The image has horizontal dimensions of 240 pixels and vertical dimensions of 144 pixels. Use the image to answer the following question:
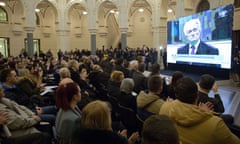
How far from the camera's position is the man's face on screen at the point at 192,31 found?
10.6 metres

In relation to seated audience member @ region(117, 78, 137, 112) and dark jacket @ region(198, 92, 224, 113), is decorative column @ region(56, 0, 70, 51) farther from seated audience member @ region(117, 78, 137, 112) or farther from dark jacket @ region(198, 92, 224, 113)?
dark jacket @ region(198, 92, 224, 113)

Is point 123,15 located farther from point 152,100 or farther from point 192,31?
point 152,100

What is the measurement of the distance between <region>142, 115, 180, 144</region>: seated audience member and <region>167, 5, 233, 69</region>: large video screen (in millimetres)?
8339

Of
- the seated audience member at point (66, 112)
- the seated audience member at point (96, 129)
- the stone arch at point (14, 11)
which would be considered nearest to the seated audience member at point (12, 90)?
the seated audience member at point (66, 112)

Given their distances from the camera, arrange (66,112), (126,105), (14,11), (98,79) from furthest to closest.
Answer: (14,11)
(98,79)
(126,105)
(66,112)

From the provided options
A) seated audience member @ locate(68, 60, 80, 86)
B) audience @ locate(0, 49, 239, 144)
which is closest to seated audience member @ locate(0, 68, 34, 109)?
audience @ locate(0, 49, 239, 144)

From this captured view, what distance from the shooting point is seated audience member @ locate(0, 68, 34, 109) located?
13.8 feet

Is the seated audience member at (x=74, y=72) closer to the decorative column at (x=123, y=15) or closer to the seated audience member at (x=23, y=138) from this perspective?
the seated audience member at (x=23, y=138)

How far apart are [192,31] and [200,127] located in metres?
9.69

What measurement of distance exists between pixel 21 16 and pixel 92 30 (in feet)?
21.4

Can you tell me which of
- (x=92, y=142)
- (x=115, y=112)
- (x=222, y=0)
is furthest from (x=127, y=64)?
(x=222, y=0)

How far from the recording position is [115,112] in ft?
14.3

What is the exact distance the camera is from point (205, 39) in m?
10.2

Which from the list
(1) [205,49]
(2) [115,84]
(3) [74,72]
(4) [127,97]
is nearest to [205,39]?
(1) [205,49]
